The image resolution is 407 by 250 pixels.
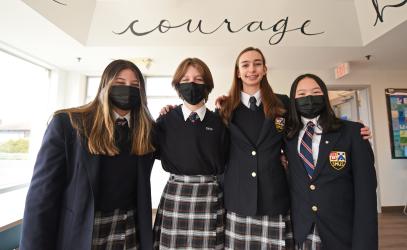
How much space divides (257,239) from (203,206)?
0.35 m

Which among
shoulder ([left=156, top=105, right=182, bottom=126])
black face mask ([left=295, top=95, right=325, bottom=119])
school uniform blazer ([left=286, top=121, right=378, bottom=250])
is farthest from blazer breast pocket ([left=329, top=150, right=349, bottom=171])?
shoulder ([left=156, top=105, right=182, bottom=126])

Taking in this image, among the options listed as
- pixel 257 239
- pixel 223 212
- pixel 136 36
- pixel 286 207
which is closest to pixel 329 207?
pixel 286 207

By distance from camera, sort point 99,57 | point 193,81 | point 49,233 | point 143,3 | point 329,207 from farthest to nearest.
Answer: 1. point 99,57
2. point 143,3
3. point 193,81
4. point 329,207
5. point 49,233

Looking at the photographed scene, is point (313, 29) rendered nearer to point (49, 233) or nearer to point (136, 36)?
point (136, 36)

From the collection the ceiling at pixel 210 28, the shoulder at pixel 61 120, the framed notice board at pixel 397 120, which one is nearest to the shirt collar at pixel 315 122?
the shoulder at pixel 61 120

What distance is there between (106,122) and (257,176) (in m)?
0.85

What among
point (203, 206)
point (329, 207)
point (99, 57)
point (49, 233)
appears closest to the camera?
point (49, 233)

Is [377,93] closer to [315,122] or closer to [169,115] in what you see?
[315,122]

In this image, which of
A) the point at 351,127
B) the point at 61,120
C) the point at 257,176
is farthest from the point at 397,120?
the point at 61,120

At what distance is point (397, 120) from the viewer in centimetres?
414

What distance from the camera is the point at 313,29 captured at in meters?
3.00

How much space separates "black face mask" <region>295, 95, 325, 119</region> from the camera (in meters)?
1.27

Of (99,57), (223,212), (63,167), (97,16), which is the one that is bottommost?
(223,212)

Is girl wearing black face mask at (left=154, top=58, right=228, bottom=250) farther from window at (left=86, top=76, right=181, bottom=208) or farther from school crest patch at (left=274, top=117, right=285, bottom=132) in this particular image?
window at (left=86, top=76, right=181, bottom=208)
